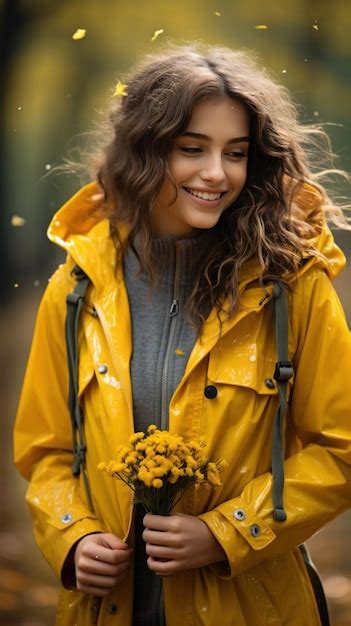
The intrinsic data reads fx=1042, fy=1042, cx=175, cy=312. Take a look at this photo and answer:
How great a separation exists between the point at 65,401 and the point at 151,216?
1.41 feet

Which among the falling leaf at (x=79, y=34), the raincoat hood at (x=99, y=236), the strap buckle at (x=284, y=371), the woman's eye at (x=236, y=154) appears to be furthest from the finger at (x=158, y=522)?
the falling leaf at (x=79, y=34)

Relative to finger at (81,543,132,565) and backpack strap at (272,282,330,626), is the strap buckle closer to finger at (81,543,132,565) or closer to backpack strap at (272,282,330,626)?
backpack strap at (272,282,330,626)

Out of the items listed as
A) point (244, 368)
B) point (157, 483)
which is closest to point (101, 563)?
point (157, 483)

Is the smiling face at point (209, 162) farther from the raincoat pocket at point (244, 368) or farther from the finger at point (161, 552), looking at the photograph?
the finger at point (161, 552)

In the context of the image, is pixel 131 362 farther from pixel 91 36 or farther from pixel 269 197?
pixel 91 36

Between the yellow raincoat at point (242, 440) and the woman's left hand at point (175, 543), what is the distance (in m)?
0.04

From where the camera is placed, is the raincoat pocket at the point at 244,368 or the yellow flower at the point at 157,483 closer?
the yellow flower at the point at 157,483

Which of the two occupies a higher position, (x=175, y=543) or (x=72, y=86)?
(x=72, y=86)

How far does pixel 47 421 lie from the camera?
2211mm

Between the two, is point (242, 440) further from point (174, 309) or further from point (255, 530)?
point (174, 309)

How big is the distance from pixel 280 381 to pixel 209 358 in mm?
143

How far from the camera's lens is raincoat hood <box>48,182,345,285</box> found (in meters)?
2.05

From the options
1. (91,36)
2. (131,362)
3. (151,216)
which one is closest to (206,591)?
(131,362)

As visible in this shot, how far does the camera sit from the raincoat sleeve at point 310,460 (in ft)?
6.39
